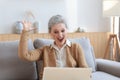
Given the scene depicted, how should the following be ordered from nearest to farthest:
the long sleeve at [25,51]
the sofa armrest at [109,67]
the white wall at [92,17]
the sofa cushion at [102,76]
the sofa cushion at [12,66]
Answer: the long sleeve at [25,51], the sofa cushion at [12,66], the sofa cushion at [102,76], the sofa armrest at [109,67], the white wall at [92,17]

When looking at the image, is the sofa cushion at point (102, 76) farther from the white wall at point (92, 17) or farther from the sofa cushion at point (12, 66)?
the white wall at point (92, 17)

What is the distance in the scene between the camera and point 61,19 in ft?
5.60

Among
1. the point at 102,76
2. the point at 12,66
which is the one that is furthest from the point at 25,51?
the point at 102,76

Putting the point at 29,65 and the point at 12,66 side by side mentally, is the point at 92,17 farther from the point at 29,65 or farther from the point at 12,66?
the point at 12,66

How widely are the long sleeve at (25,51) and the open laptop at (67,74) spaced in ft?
1.86

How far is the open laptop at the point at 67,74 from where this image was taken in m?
1.04

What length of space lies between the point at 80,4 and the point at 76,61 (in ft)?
6.52

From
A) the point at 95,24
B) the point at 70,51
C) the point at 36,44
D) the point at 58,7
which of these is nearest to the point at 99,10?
the point at 95,24

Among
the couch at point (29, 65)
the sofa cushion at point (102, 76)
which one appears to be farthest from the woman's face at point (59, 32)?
the sofa cushion at point (102, 76)

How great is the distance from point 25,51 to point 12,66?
1.34 ft

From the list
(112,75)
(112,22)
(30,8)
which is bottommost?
(112,75)

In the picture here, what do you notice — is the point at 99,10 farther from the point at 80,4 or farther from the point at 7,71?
the point at 7,71

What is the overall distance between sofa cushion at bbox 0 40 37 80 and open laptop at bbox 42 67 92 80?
3.17 feet

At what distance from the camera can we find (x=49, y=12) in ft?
11.1
